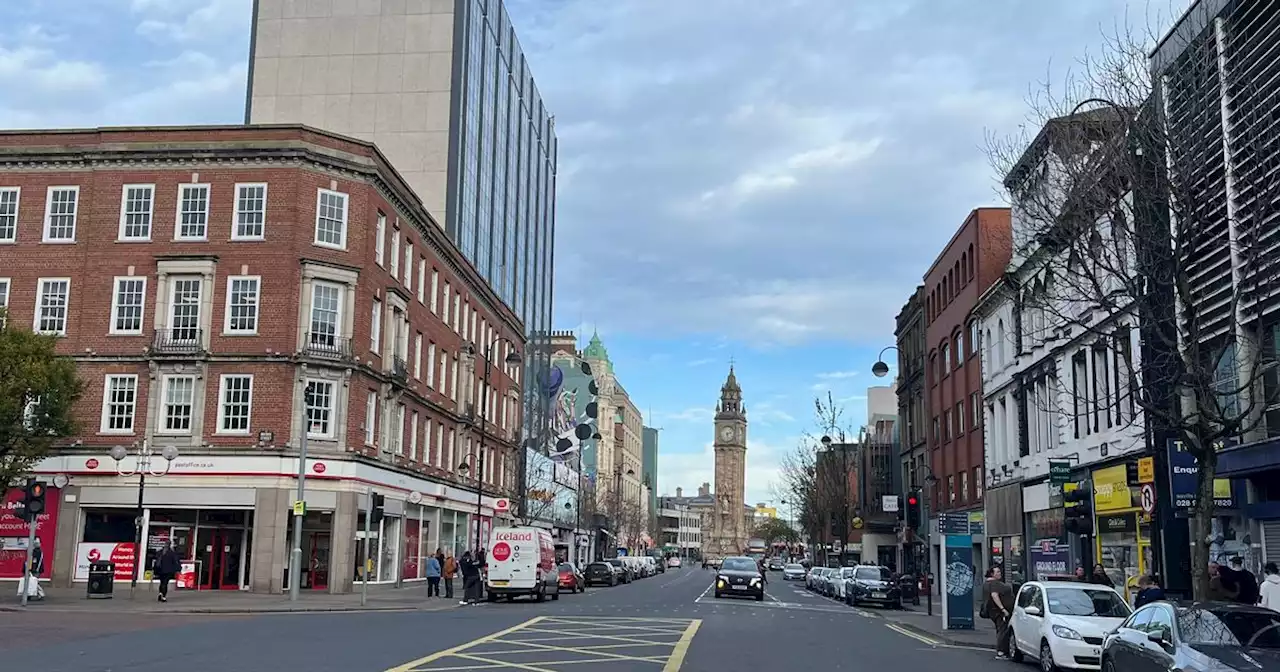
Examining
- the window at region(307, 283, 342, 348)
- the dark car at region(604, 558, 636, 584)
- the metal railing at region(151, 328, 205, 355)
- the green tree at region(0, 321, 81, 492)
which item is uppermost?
the window at region(307, 283, 342, 348)

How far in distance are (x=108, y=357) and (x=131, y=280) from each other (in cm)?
277

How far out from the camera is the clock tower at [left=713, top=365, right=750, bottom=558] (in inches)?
7372

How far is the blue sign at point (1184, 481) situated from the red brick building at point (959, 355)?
2057 cm

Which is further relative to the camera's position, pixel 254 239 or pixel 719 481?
pixel 719 481

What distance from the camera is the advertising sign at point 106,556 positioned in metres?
38.3

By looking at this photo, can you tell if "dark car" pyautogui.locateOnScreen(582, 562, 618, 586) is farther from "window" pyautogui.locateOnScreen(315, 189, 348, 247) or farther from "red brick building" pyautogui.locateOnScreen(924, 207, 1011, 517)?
"window" pyautogui.locateOnScreen(315, 189, 348, 247)

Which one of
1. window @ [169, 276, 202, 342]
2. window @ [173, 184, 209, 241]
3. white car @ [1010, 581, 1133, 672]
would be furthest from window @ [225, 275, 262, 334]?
white car @ [1010, 581, 1133, 672]

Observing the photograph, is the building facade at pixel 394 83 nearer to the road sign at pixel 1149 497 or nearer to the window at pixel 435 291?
the window at pixel 435 291

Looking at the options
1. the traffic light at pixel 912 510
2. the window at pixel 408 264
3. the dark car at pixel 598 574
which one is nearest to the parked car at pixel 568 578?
the dark car at pixel 598 574

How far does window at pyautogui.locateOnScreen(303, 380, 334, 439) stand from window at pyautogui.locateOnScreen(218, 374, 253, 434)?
2.02 m

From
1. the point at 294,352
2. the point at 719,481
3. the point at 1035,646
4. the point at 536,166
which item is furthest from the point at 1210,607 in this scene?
the point at 719,481

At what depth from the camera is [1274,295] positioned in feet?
69.2

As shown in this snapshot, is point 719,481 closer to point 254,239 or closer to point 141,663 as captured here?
point 254,239

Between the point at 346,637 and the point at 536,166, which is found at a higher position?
the point at 536,166
